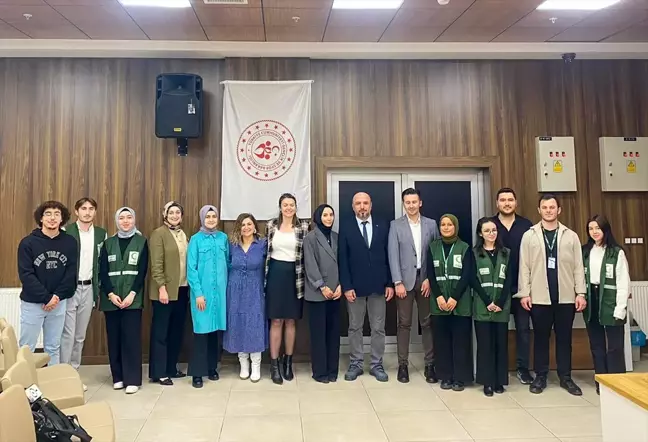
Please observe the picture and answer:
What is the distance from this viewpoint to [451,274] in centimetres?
391

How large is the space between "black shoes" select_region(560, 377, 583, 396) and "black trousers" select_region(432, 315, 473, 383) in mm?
766

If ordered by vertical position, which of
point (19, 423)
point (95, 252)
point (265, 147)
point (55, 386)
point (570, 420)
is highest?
point (265, 147)

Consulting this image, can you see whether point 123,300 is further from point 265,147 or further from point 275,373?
point 265,147

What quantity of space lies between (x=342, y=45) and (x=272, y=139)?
1234 millimetres

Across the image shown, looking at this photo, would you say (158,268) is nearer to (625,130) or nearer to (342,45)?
(342,45)

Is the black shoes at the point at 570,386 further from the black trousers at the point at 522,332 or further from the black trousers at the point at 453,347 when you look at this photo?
the black trousers at the point at 453,347

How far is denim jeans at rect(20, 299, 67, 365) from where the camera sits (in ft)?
12.1

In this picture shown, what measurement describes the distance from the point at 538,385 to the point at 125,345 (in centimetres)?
346

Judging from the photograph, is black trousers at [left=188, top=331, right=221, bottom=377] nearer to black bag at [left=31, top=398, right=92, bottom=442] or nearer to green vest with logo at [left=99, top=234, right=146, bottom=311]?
green vest with logo at [left=99, top=234, right=146, bottom=311]

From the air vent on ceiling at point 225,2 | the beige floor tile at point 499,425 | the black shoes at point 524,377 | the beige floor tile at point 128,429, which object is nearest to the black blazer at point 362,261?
the beige floor tile at point 499,425

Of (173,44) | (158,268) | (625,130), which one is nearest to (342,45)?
(173,44)

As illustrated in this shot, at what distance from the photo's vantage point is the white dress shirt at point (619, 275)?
12.1 ft

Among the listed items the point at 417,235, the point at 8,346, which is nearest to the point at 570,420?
the point at 417,235

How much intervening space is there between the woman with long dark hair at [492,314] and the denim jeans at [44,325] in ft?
11.1
